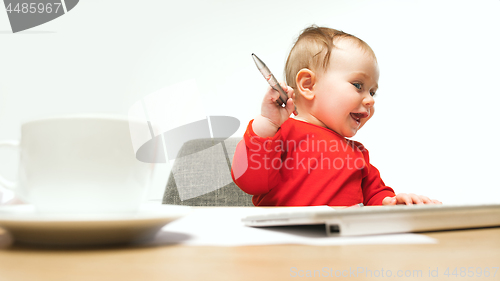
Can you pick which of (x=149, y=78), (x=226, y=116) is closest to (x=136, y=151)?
(x=226, y=116)

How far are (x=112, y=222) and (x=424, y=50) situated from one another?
7.39ft

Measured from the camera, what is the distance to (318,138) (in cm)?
93

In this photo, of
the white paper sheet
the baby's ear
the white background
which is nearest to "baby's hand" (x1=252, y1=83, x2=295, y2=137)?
the baby's ear

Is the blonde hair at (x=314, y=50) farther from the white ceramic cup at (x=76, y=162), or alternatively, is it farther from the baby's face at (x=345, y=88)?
the white ceramic cup at (x=76, y=162)

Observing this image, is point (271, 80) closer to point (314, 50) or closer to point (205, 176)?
point (314, 50)

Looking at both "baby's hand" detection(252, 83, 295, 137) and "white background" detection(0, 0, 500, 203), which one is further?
"white background" detection(0, 0, 500, 203)

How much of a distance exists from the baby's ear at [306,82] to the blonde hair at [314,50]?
0.03 metres

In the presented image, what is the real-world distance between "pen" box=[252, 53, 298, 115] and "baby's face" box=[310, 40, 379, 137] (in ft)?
0.76

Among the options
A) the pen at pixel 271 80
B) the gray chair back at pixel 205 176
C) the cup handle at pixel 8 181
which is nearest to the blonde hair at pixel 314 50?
the pen at pixel 271 80

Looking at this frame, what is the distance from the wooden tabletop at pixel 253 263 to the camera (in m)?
0.16

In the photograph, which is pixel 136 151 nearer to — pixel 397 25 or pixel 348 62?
pixel 348 62

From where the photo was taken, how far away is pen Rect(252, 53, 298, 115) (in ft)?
1.88

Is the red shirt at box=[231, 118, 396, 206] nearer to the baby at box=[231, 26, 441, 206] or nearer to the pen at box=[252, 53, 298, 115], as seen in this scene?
the baby at box=[231, 26, 441, 206]

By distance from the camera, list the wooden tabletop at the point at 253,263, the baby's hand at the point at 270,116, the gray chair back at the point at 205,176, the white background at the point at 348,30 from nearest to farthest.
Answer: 1. the wooden tabletop at the point at 253,263
2. the baby's hand at the point at 270,116
3. the gray chair back at the point at 205,176
4. the white background at the point at 348,30
